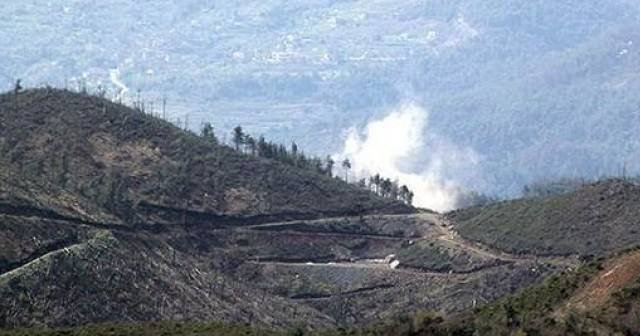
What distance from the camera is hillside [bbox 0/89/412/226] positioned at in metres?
149

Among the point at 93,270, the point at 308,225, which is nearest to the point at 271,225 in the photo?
the point at 308,225

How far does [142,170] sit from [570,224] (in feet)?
181

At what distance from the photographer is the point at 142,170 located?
534 ft

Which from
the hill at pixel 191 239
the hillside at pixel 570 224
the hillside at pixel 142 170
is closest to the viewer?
the hill at pixel 191 239

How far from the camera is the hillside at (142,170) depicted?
148625mm

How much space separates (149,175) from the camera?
16188 cm

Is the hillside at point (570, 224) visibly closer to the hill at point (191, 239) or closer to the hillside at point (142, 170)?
the hill at point (191, 239)

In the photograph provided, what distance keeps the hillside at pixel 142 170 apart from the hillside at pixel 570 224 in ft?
80.0

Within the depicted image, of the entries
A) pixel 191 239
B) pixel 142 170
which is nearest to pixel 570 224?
pixel 191 239

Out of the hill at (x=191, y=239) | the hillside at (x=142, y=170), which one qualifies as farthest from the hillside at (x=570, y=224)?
the hillside at (x=142, y=170)

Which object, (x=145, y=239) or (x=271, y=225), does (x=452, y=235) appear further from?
(x=145, y=239)

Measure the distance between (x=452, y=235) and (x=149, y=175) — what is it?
132 ft

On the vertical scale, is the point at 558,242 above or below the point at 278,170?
below

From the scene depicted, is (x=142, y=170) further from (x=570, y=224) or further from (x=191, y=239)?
(x=570, y=224)
